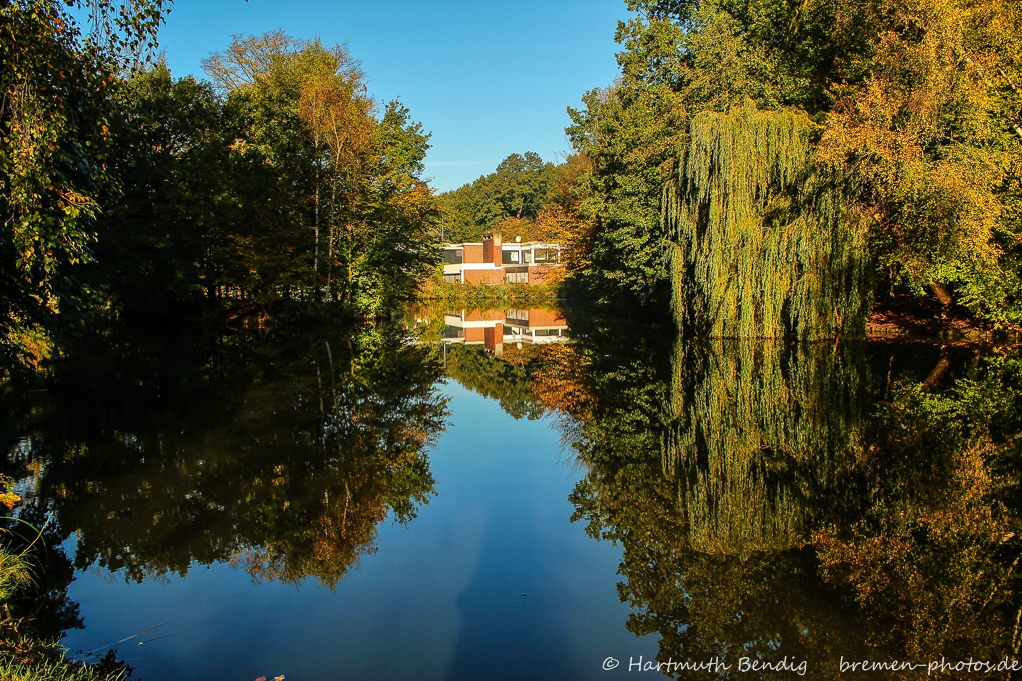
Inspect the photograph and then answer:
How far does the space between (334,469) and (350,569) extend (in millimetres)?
2605

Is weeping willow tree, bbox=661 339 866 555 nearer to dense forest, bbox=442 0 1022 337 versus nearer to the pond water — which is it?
the pond water

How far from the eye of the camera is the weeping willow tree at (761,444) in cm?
585

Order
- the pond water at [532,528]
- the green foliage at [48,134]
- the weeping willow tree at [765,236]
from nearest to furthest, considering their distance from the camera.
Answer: the pond water at [532,528] → the green foliage at [48,134] → the weeping willow tree at [765,236]

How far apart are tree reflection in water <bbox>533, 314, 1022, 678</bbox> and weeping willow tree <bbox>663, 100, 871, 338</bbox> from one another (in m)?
4.11

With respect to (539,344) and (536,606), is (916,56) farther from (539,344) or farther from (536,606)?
(536,606)

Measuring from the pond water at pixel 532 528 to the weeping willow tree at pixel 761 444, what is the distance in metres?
0.05

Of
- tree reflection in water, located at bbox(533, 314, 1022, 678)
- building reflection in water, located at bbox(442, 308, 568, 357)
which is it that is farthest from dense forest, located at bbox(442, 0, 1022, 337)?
building reflection in water, located at bbox(442, 308, 568, 357)

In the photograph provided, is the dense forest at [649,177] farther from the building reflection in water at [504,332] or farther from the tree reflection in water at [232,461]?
the building reflection in water at [504,332]

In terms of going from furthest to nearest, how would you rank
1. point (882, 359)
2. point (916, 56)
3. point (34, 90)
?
point (916, 56) → point (882, 359) → point (34, 90)

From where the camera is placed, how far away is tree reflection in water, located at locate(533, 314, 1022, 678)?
163 inches

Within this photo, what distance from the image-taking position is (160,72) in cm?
2389

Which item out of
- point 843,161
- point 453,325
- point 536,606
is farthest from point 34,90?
point 453,325

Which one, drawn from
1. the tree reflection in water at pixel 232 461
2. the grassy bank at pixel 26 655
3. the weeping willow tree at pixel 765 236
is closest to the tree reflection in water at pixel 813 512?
the tree reflection in water at pixel 232 461

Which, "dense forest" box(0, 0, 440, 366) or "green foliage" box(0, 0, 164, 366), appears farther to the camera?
"dense forest" box(0, 0, 440, 366)
